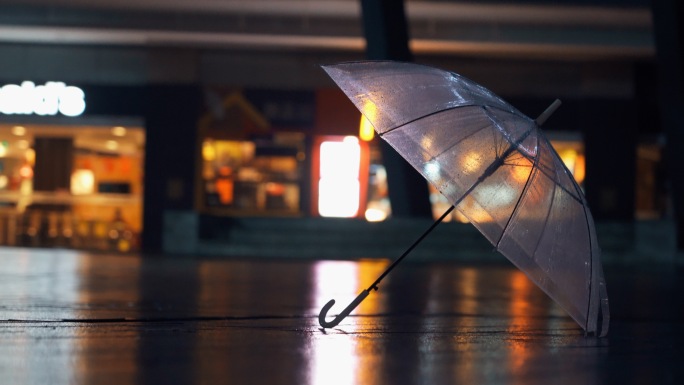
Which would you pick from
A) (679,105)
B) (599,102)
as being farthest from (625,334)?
(599,102)

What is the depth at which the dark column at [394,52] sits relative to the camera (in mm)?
19047

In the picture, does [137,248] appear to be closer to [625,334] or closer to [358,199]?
[358,199]

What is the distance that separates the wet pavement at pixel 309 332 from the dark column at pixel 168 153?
1075 cm

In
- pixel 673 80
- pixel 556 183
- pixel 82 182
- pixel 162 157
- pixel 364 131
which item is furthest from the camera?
pixel 364 131

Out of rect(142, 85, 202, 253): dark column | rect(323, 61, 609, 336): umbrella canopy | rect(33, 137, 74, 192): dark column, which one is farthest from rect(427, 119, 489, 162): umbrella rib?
rect(33, 137, 74, 192): dark column

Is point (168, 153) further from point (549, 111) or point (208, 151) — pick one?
point (549, 111)

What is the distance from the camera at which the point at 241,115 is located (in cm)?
2544

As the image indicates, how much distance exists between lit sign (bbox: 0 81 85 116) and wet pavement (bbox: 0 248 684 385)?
10996 millimetres

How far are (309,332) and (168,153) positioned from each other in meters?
17.7

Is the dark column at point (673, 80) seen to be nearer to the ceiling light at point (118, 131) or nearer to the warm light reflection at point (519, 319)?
the warm light reflection at point (519, 319)

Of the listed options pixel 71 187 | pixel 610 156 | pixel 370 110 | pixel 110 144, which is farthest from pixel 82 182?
pixel 370 110

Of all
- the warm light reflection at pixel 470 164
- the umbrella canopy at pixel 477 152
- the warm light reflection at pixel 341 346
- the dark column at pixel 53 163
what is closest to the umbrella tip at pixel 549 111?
the umbrella canopy at pixel 477 152

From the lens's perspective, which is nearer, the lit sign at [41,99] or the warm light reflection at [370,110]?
the warm light reflection at [370,110]

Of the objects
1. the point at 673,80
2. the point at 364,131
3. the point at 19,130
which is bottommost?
the point at 19,130
